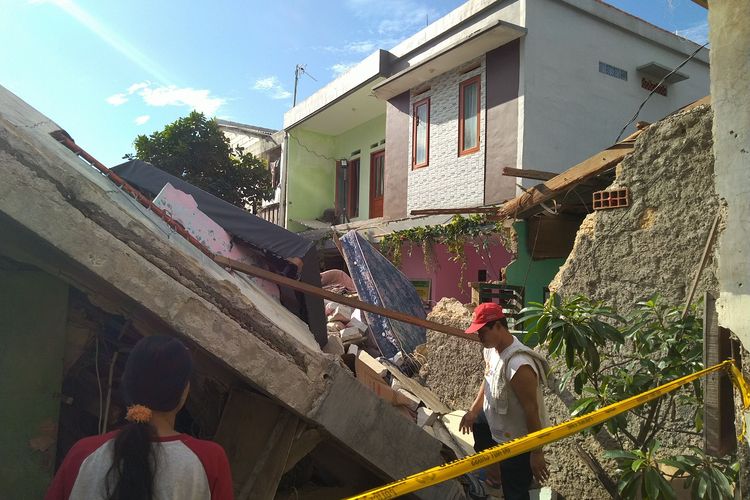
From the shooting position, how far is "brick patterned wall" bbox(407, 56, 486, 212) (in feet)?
34.5

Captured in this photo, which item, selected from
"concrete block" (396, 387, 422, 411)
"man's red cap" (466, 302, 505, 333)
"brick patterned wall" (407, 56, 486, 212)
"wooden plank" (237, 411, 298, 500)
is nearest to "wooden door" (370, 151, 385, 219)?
"brick patterned wall" (407, 56, 486, 212)

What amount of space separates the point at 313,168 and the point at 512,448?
15.5 meters

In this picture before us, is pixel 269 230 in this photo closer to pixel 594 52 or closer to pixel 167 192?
pixel 167 192

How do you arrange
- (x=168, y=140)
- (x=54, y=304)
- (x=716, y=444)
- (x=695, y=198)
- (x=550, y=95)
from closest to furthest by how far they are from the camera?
(x=716, y=444)
(x=54, y=304)
(x=695, y=198)
(x=550, y=95)
(x=168, y=140)

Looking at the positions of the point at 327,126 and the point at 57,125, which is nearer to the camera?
the point at 57,125

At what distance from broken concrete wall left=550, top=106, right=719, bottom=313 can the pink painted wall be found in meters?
5.64

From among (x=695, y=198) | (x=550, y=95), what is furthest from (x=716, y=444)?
(x=550, y=95)

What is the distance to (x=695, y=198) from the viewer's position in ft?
12.1

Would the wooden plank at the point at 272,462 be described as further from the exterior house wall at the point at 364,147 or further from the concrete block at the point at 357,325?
the exterior house wall at the point at 364,147

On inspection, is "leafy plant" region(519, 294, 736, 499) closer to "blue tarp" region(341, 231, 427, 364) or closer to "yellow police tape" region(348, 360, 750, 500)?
"yellow police tape" region(348, 360, 750, 500)

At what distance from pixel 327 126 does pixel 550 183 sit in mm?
11999

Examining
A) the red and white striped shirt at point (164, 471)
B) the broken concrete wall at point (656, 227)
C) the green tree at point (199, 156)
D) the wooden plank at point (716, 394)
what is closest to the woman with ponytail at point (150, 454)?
the red and white striped shirt at point (164, 471)

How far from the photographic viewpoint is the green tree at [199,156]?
13.0 metres

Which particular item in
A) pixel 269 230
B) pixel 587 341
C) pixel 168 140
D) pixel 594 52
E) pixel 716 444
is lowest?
pixel 716 444
